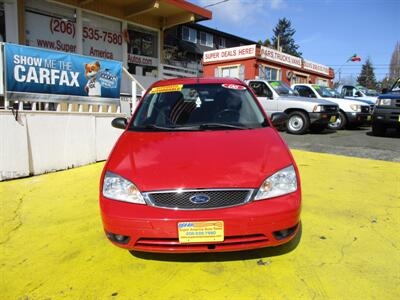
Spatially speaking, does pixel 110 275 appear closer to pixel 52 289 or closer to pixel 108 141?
pixel 52 289

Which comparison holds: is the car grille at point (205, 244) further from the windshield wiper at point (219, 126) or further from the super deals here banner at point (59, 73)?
the super deals here banner at point (59, 73)

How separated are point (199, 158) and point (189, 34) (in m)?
30.3

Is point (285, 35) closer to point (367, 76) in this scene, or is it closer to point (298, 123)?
point (367, 76)

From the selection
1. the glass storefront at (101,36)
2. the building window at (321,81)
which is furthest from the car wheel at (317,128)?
the building window at (321,81)

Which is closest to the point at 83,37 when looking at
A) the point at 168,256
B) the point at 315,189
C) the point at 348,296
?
the point at 315,189

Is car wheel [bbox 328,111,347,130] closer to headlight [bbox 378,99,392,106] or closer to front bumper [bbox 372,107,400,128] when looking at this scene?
front bumper [bbox 372,107,400,128]

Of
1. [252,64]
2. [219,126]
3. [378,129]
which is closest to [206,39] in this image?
[252,64]

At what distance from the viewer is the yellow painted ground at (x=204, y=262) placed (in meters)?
2.39

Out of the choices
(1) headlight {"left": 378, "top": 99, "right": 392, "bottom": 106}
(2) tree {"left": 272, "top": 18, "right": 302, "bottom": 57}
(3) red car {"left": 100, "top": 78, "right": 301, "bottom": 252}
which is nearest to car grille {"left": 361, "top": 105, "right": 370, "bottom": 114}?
(1) headlight {"left": 378, "top": 99, "right": 392, "bottom": 106}

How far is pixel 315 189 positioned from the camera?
4723mm

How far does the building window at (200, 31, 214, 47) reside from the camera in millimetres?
32494

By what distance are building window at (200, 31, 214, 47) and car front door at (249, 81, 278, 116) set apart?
22527 millimetres

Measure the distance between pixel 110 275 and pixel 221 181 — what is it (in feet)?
3.69

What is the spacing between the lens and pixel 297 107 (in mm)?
10500
